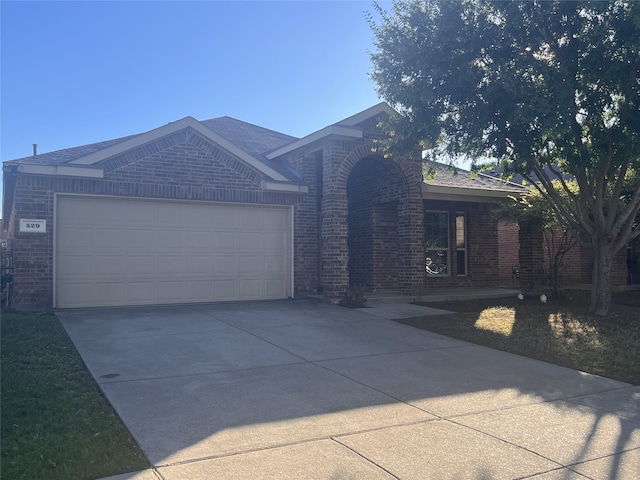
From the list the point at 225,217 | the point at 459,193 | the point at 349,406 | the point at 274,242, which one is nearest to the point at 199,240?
the point at 225,217

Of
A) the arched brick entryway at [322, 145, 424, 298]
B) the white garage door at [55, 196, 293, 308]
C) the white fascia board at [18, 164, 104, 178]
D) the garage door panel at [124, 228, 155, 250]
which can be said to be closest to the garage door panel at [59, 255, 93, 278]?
the white garage door at [55, 196, 293, 308]

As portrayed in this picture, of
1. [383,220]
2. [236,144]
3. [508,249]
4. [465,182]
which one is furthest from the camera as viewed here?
[508,249]

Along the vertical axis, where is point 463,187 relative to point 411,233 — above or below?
above

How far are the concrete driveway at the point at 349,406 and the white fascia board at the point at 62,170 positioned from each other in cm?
325

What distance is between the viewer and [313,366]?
23.4 ft

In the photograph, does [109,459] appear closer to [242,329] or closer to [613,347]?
[242,329]

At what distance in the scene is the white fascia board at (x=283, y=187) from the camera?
13000 millimetres

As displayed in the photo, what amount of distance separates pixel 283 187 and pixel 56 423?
29.7 feet

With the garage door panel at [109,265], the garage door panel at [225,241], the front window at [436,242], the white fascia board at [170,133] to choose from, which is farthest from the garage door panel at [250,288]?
the front window at [436,242]

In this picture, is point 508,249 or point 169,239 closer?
point 169,239

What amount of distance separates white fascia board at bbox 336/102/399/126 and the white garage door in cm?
272

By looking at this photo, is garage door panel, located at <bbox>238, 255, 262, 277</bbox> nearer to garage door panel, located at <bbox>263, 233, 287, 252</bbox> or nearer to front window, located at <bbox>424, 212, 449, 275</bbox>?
garage door panel, located at <bbox>263, 233, 287, 252</bbox>

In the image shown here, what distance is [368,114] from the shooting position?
1335 centimetres

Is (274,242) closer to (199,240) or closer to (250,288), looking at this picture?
(250,288)
